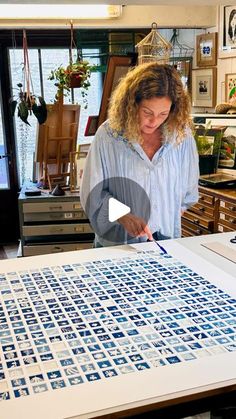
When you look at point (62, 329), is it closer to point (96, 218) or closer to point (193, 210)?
point (96, 218)

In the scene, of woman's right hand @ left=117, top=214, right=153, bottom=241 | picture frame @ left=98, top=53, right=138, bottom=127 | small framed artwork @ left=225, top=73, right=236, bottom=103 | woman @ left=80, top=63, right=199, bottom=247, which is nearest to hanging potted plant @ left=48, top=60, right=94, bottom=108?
picture frame @ left=98, top=53, right=138, bottom=127

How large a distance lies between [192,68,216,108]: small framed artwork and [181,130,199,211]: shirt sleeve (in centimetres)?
198

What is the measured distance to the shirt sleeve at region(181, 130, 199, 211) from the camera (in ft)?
6.35

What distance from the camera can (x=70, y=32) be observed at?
415 centimetres

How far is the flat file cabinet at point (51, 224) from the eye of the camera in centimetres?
342

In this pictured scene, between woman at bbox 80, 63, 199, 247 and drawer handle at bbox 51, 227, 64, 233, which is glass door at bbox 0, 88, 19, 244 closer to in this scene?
drawer handle at bbox 51, 227, 64, 233

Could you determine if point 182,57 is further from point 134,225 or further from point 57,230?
point 134,225

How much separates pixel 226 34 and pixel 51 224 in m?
2.02

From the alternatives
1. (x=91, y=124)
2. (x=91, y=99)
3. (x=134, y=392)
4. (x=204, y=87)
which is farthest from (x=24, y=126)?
(x=134, y=392)

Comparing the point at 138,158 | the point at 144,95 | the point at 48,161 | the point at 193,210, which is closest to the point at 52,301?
the point at 138,158

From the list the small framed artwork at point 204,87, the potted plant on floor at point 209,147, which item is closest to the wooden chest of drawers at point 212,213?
the potted plant on floor at point 209,147

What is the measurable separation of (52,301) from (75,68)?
2.57 m

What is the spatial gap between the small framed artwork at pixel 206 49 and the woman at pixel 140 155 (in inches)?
81.8

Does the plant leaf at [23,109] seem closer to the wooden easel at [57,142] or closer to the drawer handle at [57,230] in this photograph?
the wooden easel at [57,142]
